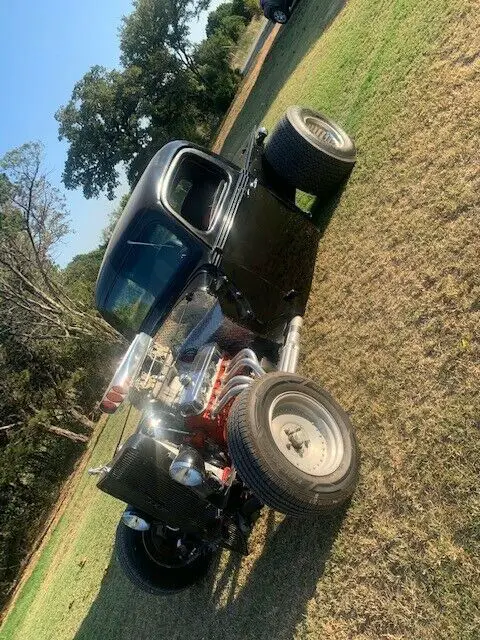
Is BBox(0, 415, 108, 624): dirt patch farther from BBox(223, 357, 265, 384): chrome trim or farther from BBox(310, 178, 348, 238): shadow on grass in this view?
BBox(223, 357, 265, 384): chrome trim

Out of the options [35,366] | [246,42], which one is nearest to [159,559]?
[35,366]

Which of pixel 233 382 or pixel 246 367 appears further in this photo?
pixel 246 367

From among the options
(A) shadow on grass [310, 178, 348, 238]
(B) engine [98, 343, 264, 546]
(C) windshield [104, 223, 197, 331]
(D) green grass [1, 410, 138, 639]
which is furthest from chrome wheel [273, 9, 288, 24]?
(B) engine [98, 343, 264, 546]

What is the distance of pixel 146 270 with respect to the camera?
4457 millimetres

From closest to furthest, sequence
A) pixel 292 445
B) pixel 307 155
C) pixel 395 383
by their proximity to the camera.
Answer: pixel 292 445, pixel 395 383, pixel 307 155

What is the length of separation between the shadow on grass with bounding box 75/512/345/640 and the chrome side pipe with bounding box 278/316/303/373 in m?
1.05

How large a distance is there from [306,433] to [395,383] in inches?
27.2

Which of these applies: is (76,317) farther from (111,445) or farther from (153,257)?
(153,257)

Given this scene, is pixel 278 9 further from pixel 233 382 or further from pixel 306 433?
pixel 306 433

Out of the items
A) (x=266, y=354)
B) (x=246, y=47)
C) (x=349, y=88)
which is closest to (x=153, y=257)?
(x=266, y=354)

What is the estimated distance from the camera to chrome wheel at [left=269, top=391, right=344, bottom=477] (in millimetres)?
3230

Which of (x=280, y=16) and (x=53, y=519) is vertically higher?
(x=280, y=16)

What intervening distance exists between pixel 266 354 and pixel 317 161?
2.04 metres

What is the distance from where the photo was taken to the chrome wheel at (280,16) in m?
14.2
